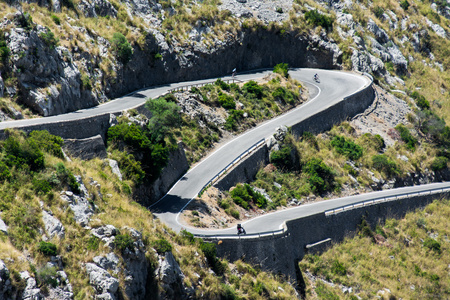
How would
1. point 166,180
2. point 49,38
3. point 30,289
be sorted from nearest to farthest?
1. point 30,289
2. point 49,38
3. point 166,180

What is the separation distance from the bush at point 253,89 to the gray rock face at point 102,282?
4108cm

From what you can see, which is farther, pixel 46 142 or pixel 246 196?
pixel 246 196

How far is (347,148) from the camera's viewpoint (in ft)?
187

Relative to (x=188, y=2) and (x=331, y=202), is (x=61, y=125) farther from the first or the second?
(x=188, y=2)

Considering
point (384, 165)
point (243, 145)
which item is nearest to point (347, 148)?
point (384, 165)

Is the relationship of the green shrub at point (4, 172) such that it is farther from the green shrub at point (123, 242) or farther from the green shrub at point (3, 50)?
the green shrub at point (3, 50)

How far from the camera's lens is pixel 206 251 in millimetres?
31156

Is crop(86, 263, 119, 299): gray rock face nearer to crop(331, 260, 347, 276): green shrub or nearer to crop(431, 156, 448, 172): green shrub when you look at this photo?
crop(331, 260, 347, 276): green shrub

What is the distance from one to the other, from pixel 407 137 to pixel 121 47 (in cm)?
4018

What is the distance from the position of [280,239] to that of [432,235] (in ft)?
75.3

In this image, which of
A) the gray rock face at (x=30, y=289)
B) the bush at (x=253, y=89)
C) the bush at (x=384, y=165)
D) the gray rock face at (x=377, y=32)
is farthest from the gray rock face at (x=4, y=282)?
the gray rock face at (x=377, y=32)

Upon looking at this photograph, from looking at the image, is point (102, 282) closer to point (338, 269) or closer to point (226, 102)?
point (338, 269)

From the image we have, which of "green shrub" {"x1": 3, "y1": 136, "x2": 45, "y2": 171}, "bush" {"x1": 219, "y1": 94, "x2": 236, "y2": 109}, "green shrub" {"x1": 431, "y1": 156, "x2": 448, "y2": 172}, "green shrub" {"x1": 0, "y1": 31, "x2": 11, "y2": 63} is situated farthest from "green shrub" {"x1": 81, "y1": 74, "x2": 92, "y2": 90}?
"green shrub" {"x1": 431, "y1": 156, "x2": 448, "y2": 172}

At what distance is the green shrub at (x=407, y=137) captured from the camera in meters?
63.9
